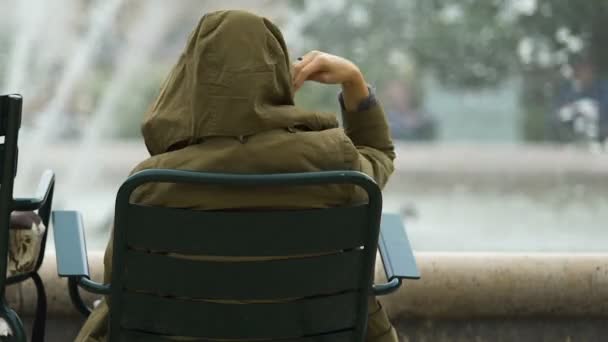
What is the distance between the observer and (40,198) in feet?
6.23

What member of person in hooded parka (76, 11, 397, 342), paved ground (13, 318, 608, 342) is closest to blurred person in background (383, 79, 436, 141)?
paved ground (13, 318, 608, 342)

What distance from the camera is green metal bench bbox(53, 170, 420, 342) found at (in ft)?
5.28

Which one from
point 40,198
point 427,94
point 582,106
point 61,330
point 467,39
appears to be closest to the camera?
point 40,198

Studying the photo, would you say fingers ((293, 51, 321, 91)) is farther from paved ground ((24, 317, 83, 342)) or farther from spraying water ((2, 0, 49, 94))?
spraying water ((2, 0, 49, 94))

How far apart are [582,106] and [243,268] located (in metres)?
11.9

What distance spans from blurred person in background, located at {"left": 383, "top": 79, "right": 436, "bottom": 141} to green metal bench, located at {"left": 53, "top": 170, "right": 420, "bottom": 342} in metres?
10.9

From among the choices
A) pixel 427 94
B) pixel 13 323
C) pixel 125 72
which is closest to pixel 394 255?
pixel 13 323

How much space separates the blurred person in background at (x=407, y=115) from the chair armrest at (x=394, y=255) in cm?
1068

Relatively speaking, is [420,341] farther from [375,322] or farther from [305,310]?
[305,310]

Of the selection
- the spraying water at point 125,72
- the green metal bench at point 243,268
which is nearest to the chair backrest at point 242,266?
the green metal bench at point 243,268

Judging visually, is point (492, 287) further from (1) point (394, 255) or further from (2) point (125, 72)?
(2) point (125, 72)

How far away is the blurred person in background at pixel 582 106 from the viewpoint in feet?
41.2

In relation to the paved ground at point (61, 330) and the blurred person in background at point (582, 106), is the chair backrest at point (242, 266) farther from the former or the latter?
the blurred person in background at point (582, 106)

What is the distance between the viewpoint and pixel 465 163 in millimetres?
13188
